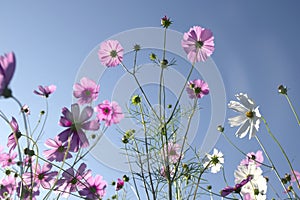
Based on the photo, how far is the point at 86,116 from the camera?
0.80 metres

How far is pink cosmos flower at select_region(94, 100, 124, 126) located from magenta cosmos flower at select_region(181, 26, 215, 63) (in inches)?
10.7

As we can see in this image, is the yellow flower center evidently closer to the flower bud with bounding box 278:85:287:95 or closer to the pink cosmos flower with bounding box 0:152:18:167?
the flower bud with bounding box 278:85:287:95

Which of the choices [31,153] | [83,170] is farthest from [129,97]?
[31,153]

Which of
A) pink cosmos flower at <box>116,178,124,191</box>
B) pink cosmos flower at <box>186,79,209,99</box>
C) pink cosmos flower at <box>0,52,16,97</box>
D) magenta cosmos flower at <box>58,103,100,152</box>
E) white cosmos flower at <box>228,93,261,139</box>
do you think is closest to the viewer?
pink cosmos flower at <box>0,52,16,97</box>

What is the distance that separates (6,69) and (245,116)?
83 centimetres

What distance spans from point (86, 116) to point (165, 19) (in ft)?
1.54

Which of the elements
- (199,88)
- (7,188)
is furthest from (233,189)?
(7,188)

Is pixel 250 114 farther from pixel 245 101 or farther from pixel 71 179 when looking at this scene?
pixel 71 179

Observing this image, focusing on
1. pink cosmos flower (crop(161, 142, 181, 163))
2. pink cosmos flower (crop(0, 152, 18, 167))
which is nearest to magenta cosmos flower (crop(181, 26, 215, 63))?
pink cosmos flower (crop(161, 142, 181, 163))

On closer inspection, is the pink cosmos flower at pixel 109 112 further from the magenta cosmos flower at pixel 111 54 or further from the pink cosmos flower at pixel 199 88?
the pink cosmos flower at pixel 199 88

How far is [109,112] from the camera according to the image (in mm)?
1094

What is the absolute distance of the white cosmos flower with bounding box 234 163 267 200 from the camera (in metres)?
1.08

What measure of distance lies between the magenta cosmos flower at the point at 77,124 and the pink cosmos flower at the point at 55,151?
71 mm

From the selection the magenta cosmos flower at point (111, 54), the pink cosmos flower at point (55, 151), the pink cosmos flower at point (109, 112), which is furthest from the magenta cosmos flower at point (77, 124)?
the magenta cosmos flower at point (111, 54)
